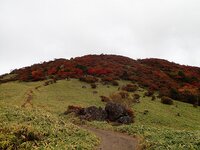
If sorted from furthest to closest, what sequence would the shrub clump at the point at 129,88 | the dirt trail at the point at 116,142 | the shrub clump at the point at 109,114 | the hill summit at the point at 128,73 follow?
the hill summit at the point at 128,73 → the shrub clump at the point at 129,88 → the shrub clump at the point at 109,114 → the dirt trail at the point at 116,142

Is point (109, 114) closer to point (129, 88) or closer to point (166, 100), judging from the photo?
point (166, 100)

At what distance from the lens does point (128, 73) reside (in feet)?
262

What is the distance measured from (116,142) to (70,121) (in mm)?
13532

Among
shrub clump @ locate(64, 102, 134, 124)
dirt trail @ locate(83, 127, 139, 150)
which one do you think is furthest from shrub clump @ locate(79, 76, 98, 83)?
dirt trail @ locate(83, 127, 139, 150)

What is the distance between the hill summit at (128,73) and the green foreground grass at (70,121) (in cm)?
428

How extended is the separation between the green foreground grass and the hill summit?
4.28m

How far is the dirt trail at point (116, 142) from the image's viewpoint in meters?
31.6

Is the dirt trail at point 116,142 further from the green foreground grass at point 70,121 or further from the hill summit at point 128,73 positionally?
the hill summit at point 128,73

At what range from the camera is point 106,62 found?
289 feet

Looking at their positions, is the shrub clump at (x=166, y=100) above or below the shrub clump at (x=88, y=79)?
below

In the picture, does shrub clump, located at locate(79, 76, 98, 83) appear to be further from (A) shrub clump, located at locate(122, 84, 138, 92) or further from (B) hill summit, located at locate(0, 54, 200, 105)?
(A) shrub clump, located at locate(122, 84, 138, 92)

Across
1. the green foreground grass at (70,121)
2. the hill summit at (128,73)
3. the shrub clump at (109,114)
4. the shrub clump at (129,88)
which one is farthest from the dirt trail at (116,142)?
the hill summit at (128,73)

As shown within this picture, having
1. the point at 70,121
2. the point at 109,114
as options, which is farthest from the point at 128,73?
the point at 70,121

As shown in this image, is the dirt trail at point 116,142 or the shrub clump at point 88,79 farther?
the shrub clump at point 88,79
